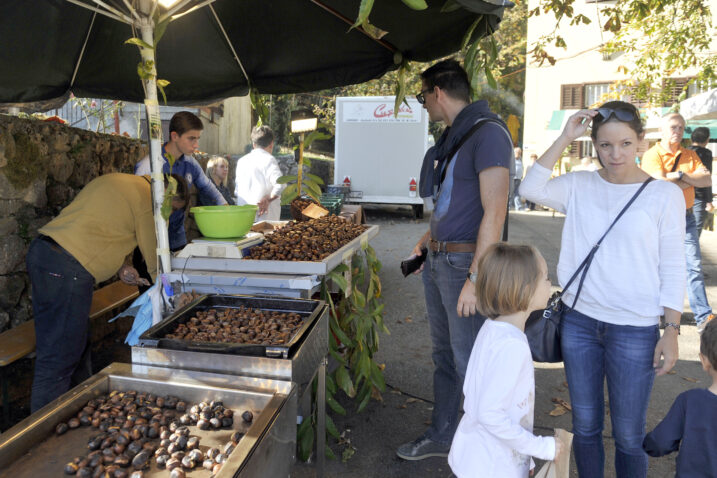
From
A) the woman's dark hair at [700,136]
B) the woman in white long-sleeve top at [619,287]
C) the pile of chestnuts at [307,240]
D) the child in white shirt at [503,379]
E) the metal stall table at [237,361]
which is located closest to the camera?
the child in white shirt at [503,379]

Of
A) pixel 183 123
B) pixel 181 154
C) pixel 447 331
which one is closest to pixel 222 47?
pixel 183 123

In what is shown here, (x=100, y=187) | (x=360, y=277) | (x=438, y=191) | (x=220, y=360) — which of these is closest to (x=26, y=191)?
(x=100, y=187)

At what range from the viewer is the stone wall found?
3.64 m

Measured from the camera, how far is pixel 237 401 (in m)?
1.89

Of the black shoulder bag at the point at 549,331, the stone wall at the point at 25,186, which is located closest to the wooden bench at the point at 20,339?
the stone wall at the point at 25,186

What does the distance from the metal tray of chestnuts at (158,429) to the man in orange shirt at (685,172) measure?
189 inches

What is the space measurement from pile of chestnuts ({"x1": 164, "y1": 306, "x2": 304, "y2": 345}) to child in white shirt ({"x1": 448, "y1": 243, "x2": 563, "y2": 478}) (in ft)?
2.57

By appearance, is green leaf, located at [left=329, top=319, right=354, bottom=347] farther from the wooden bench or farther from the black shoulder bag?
→ the wooden bench

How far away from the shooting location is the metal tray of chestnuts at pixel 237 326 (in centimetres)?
205

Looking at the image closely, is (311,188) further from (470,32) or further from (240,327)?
(240,327)

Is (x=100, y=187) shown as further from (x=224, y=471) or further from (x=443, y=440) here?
(x=443, y=440)

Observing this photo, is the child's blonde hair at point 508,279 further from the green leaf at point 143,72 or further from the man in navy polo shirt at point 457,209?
the green leaf at point 143,72

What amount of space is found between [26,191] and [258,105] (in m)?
2.00

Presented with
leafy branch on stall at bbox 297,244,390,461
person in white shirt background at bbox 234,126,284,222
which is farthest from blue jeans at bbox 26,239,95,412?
person in white shirt background at bbox 234,126,284,222
